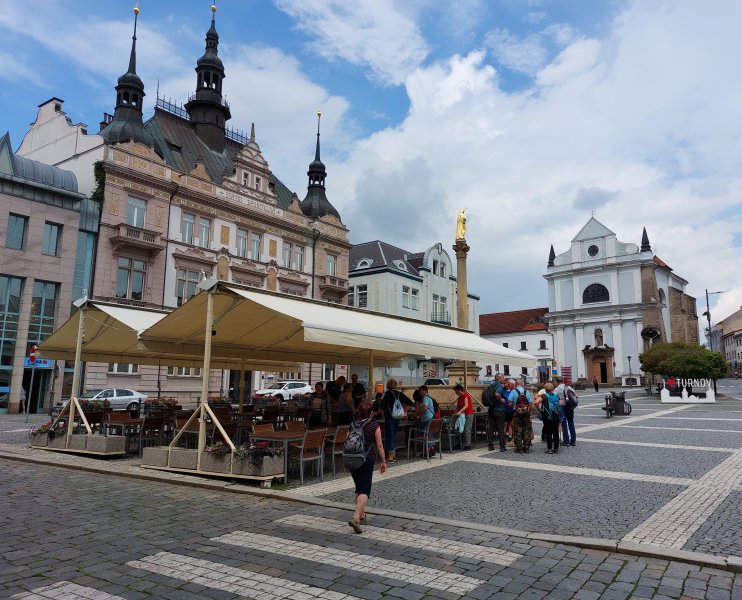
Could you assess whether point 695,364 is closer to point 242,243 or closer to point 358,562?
point 242,243

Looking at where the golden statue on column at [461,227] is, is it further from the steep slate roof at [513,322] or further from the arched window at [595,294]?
the steep slate roof at [513,322]

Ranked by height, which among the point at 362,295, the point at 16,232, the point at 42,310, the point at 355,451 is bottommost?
the point at 355,451

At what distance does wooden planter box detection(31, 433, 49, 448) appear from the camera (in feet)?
43.3

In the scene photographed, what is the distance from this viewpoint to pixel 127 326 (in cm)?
1318

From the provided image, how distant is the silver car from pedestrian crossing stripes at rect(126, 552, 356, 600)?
71.5ft

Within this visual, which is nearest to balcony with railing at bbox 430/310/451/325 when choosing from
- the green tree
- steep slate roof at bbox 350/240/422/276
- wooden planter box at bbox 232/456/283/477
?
steep slate roof at bbox 350/240/422/276

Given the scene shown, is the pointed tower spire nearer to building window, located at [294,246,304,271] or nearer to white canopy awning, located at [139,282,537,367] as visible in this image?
building window, located at [294,246,304,271]

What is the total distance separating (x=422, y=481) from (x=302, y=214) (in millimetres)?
35342

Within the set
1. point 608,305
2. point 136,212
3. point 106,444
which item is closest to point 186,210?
point 136,212

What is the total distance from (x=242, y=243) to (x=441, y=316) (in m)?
23.5

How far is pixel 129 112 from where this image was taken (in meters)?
34.2

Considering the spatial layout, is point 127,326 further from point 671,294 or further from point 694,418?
point 671,294

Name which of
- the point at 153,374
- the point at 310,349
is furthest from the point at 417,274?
the point at 310,349

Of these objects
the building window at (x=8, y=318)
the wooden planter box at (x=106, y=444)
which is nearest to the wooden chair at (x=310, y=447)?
the wooden planter box at (x=106, y=444)
